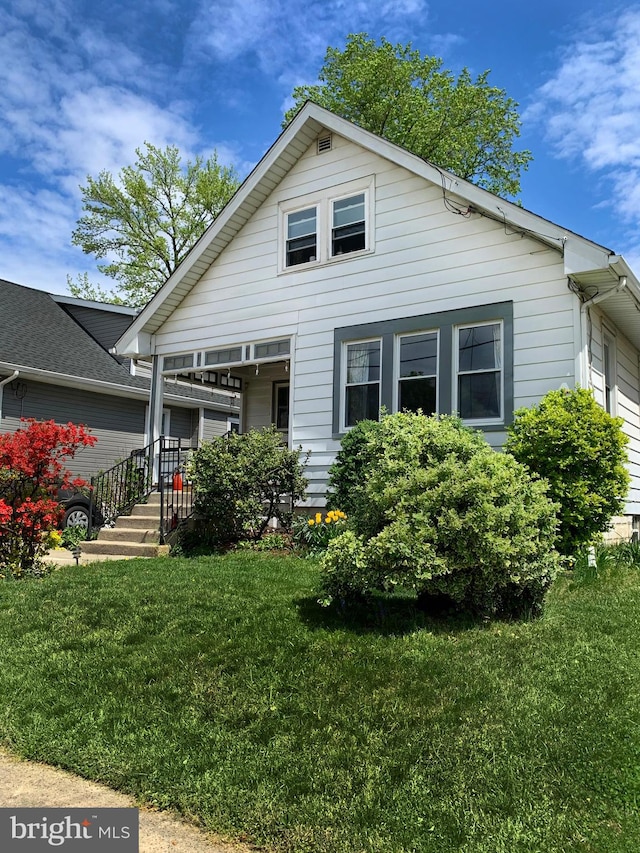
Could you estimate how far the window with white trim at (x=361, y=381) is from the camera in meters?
10.6

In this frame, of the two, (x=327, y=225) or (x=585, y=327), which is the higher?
(x=327, y=225)

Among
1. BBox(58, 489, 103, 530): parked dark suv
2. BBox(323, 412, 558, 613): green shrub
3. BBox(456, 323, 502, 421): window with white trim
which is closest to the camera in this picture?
BBox(323, 412, 558, 613): green shrub

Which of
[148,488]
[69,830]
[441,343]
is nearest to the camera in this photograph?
[69,830]

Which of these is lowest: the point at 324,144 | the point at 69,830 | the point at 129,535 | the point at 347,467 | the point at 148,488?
the point at 69,830

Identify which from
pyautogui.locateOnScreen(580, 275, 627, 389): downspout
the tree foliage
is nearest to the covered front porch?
the tree foliage

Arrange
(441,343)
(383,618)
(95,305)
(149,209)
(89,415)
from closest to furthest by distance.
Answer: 1. (383,618)
2. (441,343)
3. (89,415)
4. (95,305)
5. (149,209)

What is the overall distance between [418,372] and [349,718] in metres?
7.13

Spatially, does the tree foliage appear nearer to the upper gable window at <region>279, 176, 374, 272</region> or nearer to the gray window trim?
the gray window trim

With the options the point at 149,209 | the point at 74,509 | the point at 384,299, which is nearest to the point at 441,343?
the point at 384,299

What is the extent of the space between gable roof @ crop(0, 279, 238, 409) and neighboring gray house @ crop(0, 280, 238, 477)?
0.09 ft

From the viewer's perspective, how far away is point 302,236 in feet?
38.7

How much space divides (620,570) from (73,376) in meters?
13.1

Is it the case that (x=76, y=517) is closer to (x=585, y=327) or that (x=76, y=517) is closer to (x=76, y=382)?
(x=76, y=382)

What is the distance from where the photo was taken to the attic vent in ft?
37.8
